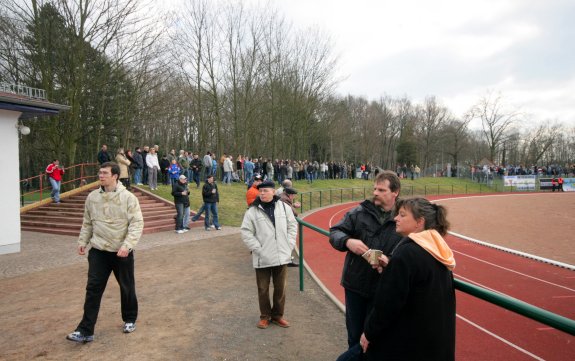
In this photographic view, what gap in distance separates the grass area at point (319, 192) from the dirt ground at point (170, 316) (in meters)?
8.10

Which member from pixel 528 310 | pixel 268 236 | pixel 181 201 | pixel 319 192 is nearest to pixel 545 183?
pixel 319 192

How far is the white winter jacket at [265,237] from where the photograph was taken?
A: 184 inches

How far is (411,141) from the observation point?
6875 centimetres

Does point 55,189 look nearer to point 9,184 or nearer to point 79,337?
point 9,184

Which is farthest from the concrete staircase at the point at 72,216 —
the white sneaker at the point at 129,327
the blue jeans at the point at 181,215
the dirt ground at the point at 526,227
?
the dirt ground at the point at 526,227

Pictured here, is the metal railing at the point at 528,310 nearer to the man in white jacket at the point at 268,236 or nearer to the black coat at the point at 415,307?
the black coat at the point at 415,307

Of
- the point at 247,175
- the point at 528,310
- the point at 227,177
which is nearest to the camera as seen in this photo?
the point at 528,310

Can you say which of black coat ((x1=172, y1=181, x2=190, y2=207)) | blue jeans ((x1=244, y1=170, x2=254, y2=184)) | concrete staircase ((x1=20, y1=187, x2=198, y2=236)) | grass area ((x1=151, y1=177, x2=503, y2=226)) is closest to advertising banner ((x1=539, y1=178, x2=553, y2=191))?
grass area ((x1=151, y1=177, x2=503, y2=226))

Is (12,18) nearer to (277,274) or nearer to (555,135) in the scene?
(277,274)

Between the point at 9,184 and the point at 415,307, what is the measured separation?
1182 centimetres

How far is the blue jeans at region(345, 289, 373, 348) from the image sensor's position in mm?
3060

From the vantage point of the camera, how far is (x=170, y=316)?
541 centimetres

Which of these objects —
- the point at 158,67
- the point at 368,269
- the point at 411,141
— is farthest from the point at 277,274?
the point at 411,141

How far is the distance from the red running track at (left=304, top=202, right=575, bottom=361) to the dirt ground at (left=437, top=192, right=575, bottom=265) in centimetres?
238
